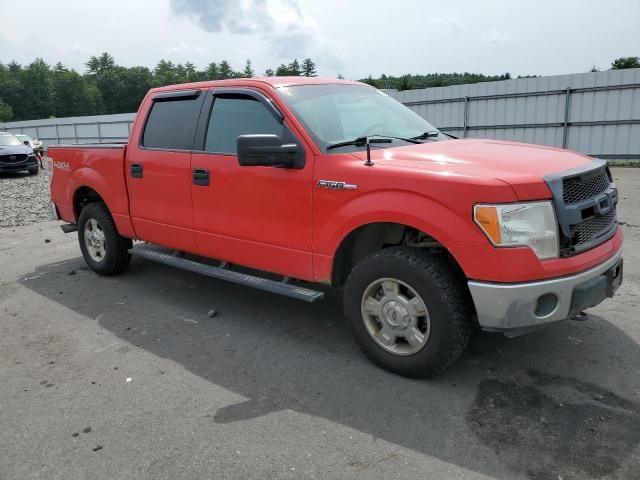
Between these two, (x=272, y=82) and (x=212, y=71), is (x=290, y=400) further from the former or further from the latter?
(x=212, y=71)

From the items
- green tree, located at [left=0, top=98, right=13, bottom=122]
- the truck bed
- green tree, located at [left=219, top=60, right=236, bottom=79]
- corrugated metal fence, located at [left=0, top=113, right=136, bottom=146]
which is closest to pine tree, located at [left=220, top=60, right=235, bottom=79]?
green tree, located at [left=219, top=60, right=236, bottom=79]

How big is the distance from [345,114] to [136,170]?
2245 mm

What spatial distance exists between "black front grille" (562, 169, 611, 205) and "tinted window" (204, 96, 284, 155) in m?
2.04

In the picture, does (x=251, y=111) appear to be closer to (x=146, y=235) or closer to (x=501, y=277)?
(x=146, y=235)

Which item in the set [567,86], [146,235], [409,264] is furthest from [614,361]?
[567,86]

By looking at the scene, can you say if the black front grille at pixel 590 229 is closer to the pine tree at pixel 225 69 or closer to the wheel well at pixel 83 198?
the wheel well at pixel 83 198

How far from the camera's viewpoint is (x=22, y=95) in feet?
328

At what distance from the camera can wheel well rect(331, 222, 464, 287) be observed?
3.64 meters

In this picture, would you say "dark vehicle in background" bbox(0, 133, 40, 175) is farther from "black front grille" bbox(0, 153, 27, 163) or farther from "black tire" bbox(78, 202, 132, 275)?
"black tire" bbox(78, 202, 132, 275)

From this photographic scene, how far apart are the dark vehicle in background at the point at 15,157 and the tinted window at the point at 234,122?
52.3ft

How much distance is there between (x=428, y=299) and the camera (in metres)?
3.34

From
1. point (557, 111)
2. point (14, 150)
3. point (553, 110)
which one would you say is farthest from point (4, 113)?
point (557, 111)

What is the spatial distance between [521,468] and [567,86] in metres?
16.7

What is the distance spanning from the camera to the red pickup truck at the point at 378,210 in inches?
123
